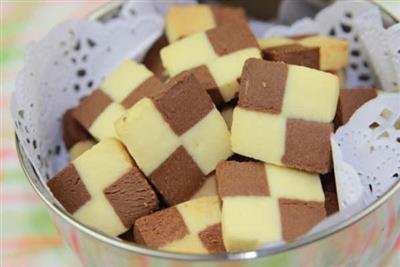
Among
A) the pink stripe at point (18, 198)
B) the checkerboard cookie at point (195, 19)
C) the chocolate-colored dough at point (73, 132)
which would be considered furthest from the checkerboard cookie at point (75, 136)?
the checkerboard cookie at point (195, 19)

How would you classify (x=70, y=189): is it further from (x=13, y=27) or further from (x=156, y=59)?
(x=13, y=27)

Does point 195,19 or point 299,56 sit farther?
point 195,19

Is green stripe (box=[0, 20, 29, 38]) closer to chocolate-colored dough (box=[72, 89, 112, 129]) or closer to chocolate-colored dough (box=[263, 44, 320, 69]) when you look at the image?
chocolate-colored dough (box=[72, 89, 112, 129])

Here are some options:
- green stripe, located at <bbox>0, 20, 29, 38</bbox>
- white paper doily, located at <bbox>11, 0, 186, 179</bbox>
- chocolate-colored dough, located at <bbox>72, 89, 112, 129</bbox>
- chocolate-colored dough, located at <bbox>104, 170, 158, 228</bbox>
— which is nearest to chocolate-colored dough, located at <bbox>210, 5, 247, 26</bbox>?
white paper doily, located at <bbox>11, 0, 186, 179</bbox>

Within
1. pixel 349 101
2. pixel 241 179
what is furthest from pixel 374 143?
pixel 241 179

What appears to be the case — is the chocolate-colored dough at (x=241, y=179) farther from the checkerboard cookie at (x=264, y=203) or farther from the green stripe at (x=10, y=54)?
the green stripe at (x=10, y=54)

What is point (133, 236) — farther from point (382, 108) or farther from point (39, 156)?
point (382, 108)

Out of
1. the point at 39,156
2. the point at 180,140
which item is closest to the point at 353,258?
the point at 180,140
